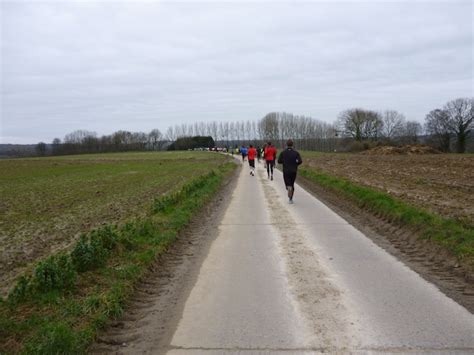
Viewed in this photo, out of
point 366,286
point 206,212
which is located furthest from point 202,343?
point 206,212

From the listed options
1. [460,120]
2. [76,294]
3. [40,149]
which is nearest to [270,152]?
[76,294]

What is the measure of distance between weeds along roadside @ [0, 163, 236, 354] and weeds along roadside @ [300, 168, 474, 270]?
16.6 ft

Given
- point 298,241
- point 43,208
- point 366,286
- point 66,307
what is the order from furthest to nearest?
point 43,208 → point 298,241 → point 366,286 → point 66,307

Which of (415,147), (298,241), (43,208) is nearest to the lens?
(298,241)

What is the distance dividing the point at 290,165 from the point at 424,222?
238 inches

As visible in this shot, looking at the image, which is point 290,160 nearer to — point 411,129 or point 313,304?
point 313,304

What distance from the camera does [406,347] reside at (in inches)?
162

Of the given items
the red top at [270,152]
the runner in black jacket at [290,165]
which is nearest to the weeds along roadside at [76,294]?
the runner in black jacket at [290,165]

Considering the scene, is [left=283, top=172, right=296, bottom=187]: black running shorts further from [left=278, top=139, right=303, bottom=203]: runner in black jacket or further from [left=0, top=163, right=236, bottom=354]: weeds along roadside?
[left=0, top=163, right=236, bottom=354]: weeds along roadside

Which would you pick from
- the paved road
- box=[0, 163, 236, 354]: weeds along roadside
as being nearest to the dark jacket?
the paved road

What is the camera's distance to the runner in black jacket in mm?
14609

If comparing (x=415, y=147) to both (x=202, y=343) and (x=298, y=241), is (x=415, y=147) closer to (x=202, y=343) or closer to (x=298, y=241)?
(x=298, y=241)

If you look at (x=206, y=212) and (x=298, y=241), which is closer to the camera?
(x=298, y=241)

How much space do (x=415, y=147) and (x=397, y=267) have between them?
2634 inches
